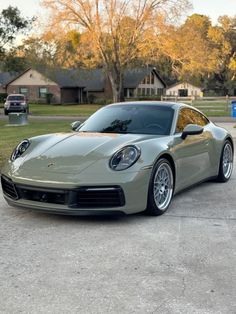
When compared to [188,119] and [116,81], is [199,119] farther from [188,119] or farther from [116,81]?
[116,81]

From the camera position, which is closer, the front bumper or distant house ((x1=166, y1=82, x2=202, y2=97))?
the front bumper

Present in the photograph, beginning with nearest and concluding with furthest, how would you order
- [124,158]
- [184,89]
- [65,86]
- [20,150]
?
1. [124,158]
2. [20,150]
3. [65,86]
4. [184,89]

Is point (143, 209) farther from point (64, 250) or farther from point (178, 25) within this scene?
point (178, 25)

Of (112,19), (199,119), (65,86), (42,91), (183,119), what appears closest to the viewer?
(183,119)

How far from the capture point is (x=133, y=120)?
244 inches

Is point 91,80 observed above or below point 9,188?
above

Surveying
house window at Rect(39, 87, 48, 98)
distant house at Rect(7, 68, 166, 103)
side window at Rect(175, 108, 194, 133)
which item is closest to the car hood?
side window at Rect(175, 108, 194, 133)

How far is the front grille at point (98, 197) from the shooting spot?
190 inches

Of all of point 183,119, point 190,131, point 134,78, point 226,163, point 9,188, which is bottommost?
point 226,163

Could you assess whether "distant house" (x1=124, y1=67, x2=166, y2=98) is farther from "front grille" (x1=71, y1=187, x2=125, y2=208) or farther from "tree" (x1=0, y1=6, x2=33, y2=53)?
"front grille" (x1=71, y1=187, x2=125, y2=208)

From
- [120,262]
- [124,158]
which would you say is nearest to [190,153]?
[124,158]

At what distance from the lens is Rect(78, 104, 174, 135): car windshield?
603 cm

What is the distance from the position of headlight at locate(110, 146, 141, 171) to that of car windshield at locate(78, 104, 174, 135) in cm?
81

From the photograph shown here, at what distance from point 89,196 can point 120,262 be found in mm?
1125
